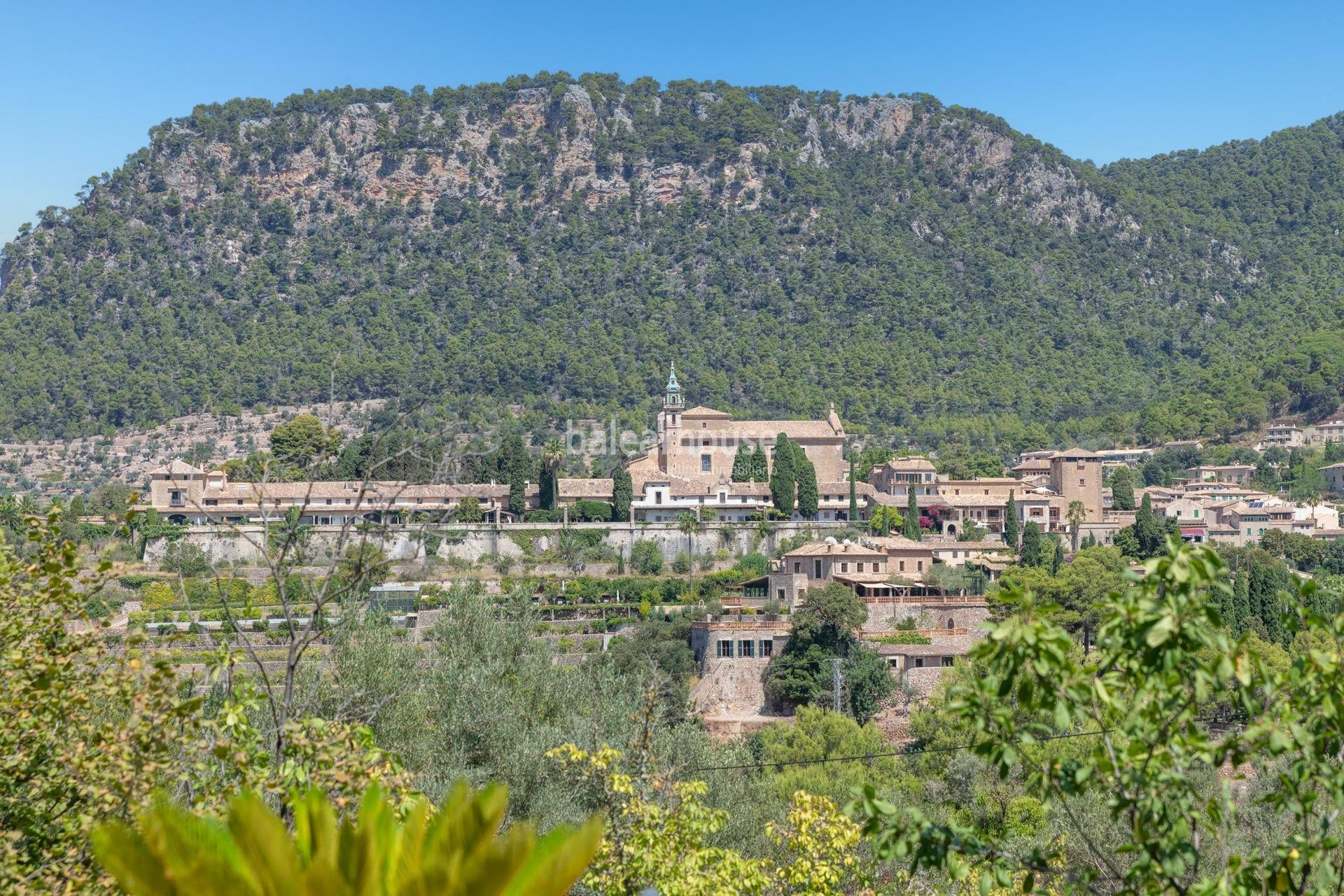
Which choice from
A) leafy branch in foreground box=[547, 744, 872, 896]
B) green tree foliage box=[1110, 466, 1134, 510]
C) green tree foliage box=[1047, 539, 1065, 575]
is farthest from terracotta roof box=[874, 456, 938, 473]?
leafy branch in foreground box=[547, 744, 872, 896]

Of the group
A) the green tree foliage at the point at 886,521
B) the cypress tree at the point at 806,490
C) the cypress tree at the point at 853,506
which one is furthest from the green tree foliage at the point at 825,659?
the cypress tree at the point at 853,506

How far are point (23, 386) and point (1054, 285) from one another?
315ft

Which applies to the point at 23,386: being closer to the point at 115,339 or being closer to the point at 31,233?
the point at 115,339

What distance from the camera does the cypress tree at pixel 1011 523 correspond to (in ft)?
200

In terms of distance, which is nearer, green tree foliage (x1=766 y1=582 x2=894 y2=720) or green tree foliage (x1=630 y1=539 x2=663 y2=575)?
green tree foliage (x1=766 y1=582 x2=894 y2=720)

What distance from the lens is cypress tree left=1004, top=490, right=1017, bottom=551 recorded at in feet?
200

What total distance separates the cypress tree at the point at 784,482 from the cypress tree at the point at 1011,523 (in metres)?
9.79

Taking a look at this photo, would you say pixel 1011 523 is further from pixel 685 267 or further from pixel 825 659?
pixel 685 267

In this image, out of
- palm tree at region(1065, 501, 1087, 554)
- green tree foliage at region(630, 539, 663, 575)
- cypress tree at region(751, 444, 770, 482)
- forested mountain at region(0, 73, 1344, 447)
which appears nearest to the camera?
green tree foliage at region(630, 539, 663, 575)

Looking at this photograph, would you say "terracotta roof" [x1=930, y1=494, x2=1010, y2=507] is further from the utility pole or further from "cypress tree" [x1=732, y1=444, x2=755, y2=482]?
the utility pole

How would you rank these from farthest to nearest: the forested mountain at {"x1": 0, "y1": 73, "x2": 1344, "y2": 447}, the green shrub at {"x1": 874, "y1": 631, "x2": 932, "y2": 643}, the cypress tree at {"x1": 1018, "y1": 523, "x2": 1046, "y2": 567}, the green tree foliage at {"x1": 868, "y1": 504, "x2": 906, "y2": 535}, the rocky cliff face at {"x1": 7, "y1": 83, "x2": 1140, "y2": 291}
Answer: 1. the rocky cliff face at {"x1": 7, "y1": 83, "x2": 1140, "y2": 291}
2. the forested mountain at {"x1": 0, "y1": 73, "x2": 1344, "y2": 447}
3. the green tree foliage at {"x1": 868, "y1": 504, "x2": 906, "y2": 535}
4. the cypress tree at {"x1": 1018, "y1": 523, "x2": 1046, "y2": 567}
5. the green shrub at {"x1": 874, "y1": 631, "x2": 932, "y2": 643}

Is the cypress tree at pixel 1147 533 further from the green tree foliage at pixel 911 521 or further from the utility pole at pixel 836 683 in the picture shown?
the utility pole at pixel 836 683

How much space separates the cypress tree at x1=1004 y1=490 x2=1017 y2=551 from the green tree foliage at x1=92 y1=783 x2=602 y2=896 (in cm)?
5578

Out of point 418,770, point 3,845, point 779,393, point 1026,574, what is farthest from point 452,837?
point 779,393
